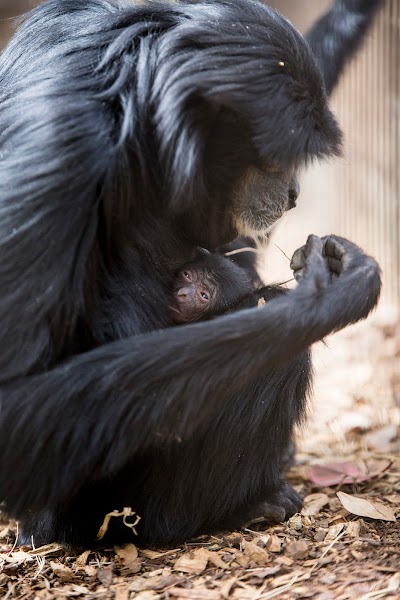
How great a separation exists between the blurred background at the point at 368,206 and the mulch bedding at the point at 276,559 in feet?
6.09

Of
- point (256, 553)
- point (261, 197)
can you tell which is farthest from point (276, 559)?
point (261, 197)

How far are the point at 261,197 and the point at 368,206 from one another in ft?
16.6

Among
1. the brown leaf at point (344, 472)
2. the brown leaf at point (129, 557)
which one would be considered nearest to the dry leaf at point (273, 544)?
the brown leaf at point (129, 557)

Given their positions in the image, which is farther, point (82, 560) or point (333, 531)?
point (333, 531)

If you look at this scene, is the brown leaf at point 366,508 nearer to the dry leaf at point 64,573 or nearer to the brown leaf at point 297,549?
the brown leaf at point 297,549

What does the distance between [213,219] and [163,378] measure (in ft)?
4.48

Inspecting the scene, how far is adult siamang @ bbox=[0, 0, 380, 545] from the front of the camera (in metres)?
4.04

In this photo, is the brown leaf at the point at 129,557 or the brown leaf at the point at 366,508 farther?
the brown leaf at the point at 366,508

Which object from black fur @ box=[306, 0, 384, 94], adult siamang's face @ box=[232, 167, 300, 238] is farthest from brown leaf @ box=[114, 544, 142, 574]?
black fur @ box=[306, 0, 384, 94]

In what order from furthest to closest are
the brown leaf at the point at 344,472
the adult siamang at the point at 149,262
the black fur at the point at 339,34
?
the black fur at the point at 339,34 < the brown leaf at the point at 344,472 < the adult siamang at the point at 149,262

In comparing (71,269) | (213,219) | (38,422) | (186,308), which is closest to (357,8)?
(213,219)

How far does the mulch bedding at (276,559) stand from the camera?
14.1ft

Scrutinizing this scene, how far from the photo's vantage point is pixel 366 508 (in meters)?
5.29

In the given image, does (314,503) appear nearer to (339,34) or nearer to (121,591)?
(121,591)
